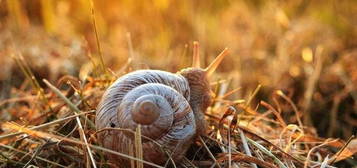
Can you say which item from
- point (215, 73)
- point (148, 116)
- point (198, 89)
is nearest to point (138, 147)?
point (148, 116)

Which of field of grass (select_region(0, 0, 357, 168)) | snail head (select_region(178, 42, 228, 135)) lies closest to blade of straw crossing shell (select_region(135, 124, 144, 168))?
field of grass (select_region(0, 0, 357, 168))

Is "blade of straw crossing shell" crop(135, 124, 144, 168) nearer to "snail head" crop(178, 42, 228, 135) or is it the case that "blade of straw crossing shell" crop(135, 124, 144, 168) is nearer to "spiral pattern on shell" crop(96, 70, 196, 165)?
"spiral pattern on shell" crop(96, 70, 196, 165)

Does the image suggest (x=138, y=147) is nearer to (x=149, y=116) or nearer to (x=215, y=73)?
(x=149, y=116)

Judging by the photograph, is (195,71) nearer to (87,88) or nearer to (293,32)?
(87,88)

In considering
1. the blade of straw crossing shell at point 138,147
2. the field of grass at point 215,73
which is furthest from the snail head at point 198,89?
the blade of straw crossing shell at point 138,147

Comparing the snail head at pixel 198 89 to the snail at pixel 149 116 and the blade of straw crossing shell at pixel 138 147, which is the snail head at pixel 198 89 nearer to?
the snail at pixel 149 116
